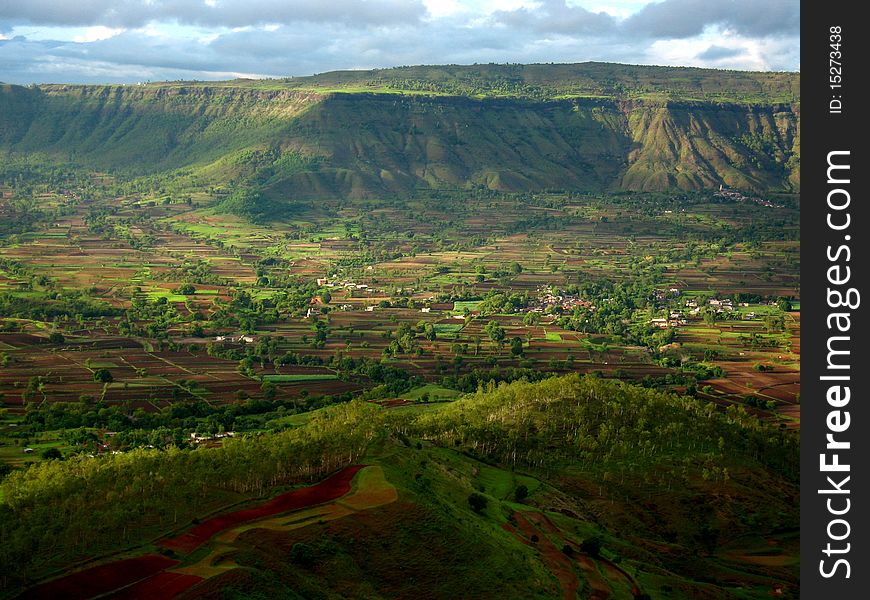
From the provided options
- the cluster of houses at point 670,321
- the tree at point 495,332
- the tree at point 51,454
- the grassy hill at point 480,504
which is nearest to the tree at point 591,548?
the grassy hill at point 480,504

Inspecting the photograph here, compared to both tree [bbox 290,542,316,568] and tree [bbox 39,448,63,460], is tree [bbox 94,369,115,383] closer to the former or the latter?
tree [bbox 39,448,63,460]

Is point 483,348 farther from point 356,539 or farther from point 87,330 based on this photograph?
point 356,539

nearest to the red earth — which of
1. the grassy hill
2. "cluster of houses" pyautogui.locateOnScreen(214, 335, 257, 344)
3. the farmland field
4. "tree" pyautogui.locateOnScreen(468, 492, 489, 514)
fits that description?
the farmland field

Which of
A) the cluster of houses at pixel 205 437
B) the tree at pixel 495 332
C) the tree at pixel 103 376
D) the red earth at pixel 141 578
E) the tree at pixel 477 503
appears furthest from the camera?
the tree at pixel 495 332

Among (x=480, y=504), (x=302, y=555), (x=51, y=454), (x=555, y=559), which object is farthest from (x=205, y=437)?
(x=302, y=555)

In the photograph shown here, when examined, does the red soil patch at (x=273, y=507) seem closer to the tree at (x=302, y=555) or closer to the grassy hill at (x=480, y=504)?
the grassy hill at (x=480, y=504)

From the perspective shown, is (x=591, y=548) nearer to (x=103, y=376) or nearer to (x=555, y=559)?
(x=555, y=559)
